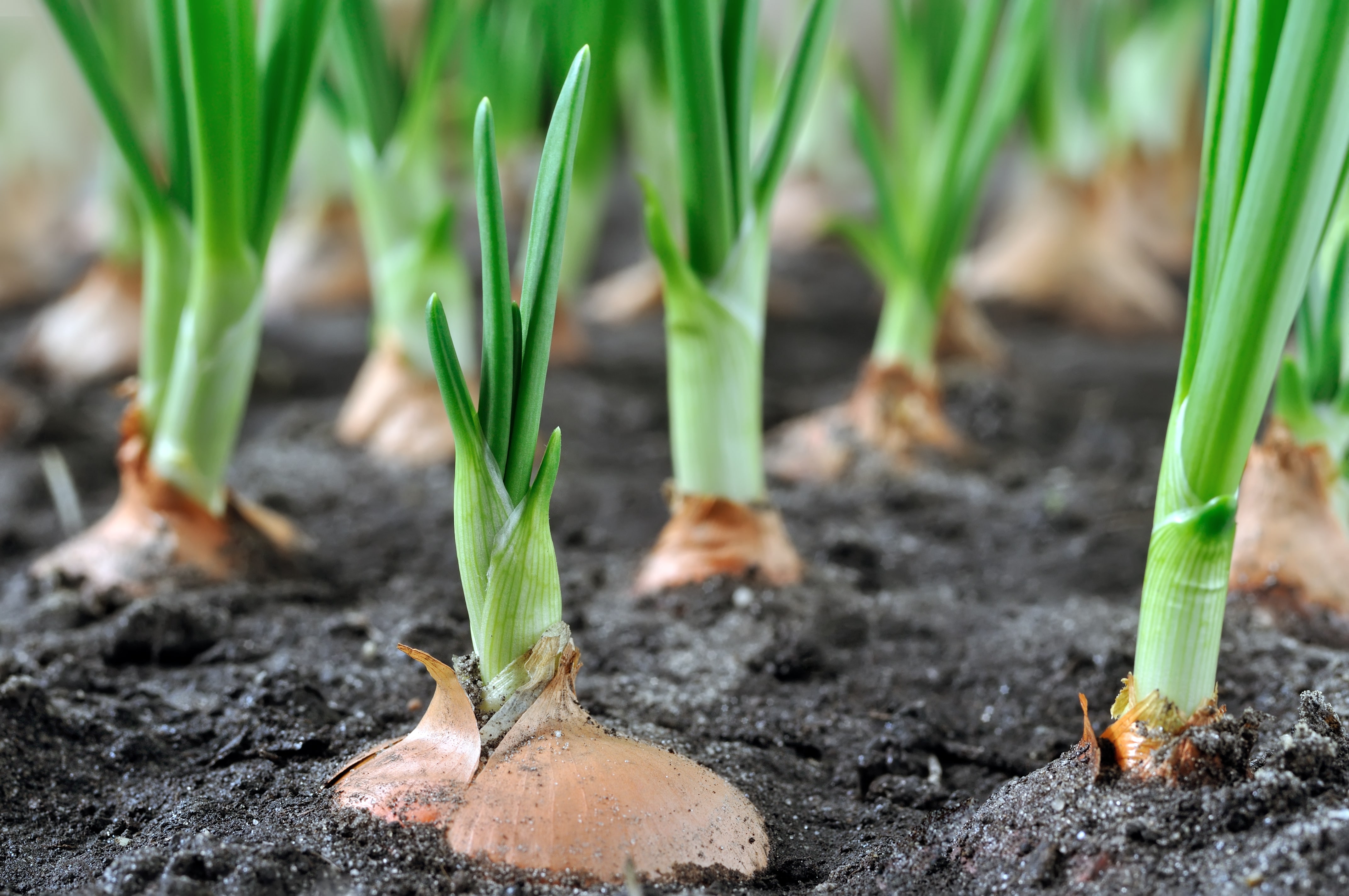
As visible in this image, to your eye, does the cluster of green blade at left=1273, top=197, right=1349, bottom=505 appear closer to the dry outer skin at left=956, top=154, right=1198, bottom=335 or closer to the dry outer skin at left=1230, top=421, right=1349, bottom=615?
the dry outer skin at left=1230, top=421, right=1349, bottom=615

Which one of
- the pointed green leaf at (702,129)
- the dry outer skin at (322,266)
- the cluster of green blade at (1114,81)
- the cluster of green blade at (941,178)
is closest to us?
the pointed green leaf at (702,129)

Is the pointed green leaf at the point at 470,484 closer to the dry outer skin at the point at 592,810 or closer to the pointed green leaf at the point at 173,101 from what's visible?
the dry outer skin at the point at 592,810

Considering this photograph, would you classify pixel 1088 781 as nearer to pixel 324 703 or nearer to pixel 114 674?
pixel 324 703

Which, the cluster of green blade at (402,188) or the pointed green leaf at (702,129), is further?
the cluster of green blade at (402,188)

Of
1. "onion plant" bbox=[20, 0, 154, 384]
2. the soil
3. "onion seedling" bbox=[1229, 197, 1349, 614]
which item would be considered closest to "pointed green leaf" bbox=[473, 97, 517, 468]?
the soil

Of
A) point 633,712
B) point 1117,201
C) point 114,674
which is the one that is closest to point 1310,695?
point 633,712

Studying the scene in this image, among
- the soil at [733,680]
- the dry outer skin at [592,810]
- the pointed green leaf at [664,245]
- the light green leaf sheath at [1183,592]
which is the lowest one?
the soil at [733,680]

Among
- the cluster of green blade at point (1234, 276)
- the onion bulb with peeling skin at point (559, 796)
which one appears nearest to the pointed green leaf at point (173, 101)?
the onion bulb with peeling skin at point (559, 796)
